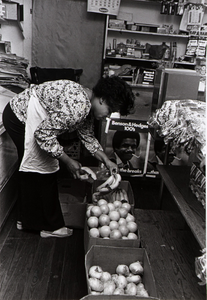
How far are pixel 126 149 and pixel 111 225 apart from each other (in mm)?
1447

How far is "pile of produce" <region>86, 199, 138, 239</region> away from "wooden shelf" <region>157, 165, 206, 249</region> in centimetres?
36

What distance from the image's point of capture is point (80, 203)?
2.44 meters

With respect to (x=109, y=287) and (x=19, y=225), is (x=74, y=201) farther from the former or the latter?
(x=109, y=287)

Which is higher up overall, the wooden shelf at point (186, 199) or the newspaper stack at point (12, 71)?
the newspaper stack at point (12, 71)

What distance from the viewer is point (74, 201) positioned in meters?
2.59

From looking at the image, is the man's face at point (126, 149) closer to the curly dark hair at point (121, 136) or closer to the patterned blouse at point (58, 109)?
the curly dark hair at point (121, 136)

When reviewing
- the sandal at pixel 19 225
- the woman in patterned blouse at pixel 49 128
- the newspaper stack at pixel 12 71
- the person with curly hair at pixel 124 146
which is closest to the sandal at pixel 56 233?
the woman in patterned blouse at pixel 49 128

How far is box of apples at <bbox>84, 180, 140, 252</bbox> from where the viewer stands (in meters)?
1.79

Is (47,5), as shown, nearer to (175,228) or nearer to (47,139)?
(47,139)

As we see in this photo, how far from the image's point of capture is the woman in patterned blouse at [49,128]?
1850 millimetres

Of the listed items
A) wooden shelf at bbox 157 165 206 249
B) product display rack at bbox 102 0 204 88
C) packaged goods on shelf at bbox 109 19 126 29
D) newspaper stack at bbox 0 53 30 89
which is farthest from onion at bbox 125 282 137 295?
packaged goods on shelf at bbox 109 19 126 29

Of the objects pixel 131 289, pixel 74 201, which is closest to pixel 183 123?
pixel 131 289

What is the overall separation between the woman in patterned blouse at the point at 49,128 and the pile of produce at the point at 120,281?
2.10 ft

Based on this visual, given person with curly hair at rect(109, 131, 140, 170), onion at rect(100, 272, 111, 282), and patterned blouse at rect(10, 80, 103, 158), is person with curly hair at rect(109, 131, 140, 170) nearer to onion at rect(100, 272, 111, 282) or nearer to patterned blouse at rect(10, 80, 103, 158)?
patterned blouse at rect(10, 80, 103, 158)
